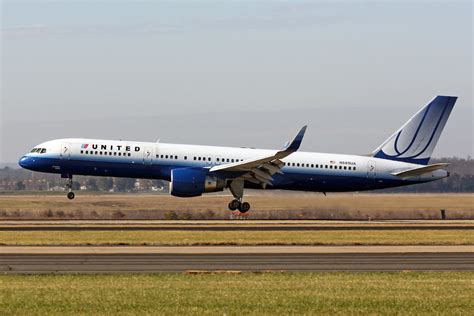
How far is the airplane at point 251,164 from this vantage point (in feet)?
184

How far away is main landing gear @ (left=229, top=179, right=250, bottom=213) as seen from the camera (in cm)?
5747

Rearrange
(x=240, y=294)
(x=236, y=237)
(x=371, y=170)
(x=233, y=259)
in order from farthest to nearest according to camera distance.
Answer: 1. (x=371, y=170)
2. (x=236, y=237)
3. (x=233, y=259)
4. (x=240, y=294)

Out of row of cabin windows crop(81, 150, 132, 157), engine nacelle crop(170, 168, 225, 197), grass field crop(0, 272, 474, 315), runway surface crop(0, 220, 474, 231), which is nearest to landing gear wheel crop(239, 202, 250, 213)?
engine nacelle crop(170, 168, 225, 197)

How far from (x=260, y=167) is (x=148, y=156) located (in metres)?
6.40

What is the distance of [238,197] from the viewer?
58344 mm

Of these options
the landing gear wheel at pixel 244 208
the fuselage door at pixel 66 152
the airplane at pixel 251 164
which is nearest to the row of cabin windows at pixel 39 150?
the airplane at pixel 251 164

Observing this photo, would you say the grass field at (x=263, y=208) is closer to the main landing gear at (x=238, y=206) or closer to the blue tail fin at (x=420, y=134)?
the main landing gear at (x=238, y=206)

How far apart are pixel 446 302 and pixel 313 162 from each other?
39908 mm

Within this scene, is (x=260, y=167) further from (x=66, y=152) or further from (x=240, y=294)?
(x=240, y=294)

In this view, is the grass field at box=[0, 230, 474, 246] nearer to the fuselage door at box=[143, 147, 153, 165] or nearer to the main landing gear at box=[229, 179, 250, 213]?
the fuselage door at box=[143, 147, 153, 165]

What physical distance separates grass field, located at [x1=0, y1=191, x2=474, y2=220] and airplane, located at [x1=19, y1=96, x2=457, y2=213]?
286cm

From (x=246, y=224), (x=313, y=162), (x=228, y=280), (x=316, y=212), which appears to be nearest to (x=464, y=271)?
(x=228, y=280)

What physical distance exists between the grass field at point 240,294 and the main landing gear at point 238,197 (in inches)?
1312

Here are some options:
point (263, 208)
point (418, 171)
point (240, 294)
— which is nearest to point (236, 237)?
point (240, 294)
